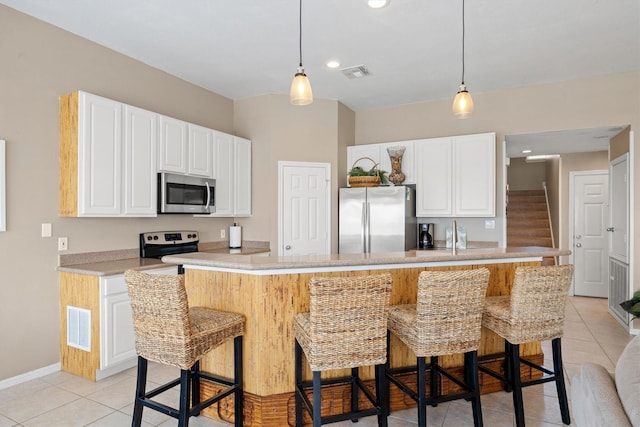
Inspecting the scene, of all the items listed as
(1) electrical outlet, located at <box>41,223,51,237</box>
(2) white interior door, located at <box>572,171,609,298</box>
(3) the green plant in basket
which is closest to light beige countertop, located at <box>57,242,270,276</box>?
(1) electrical outlet, located at <box>41,223,51,237</box>

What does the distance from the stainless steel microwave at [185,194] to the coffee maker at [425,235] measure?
8.76 ft

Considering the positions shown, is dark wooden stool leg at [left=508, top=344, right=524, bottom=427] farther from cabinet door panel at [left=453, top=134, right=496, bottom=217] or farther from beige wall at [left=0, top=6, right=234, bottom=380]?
beige wall at [left=0, top=6, right=234, bottom=380]

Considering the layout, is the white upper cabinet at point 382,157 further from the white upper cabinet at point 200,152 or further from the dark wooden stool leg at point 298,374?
the dark wooden stool leg at point 298,374

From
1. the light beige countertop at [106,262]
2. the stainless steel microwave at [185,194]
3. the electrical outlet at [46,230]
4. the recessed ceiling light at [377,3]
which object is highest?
the recessed ceiling light at [377,3]

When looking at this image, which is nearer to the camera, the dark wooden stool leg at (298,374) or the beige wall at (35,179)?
the dark wooden stool leg at (298,374)

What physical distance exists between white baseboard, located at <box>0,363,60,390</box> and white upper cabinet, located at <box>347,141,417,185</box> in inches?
156

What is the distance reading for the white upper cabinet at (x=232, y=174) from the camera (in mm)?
4613

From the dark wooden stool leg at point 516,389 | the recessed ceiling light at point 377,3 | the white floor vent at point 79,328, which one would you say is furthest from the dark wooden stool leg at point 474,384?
the white floor vent at point 79,328

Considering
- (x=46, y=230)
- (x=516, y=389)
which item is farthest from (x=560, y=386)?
(x=46, y=230)

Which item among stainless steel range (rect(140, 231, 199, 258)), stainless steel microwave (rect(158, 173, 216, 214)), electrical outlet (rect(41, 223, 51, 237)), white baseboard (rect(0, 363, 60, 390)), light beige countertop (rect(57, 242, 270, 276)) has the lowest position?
white baseboard (rect(0, 363, 60, 390))

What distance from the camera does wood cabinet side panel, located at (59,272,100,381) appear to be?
9.98 ft

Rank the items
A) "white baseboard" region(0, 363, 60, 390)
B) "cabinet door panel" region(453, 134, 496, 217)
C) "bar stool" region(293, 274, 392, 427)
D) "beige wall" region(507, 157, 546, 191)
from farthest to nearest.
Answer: "beige wall" region(507, 157, 546, 191)
"cabinet door panel" region(453, 134, 496, 217)
"white baseboard" region(0, 363, 60, 390)
"bar stool" region(293, 274, 392, 427)

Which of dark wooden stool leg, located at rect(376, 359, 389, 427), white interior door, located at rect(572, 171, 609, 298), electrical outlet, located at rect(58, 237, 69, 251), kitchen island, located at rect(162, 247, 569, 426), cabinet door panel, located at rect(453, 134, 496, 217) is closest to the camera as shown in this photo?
dark wooden stool leg, located at rect(376, 359, 389, 427)

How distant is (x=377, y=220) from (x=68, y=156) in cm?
329
